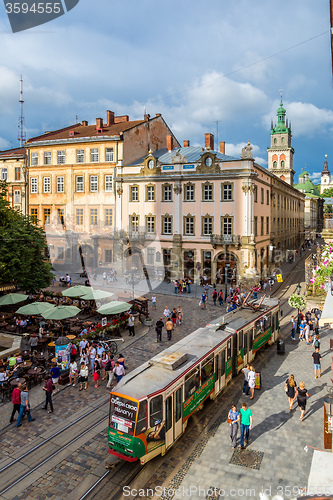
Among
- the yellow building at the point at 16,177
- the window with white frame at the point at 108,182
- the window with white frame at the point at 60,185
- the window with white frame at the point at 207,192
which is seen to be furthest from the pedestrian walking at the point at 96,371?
the yellow building at the point at 16,177

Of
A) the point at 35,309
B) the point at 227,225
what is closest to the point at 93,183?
the point at 227,225

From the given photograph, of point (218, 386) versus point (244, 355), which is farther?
point (244, 355)

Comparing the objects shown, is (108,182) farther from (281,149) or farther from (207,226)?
(281,149)

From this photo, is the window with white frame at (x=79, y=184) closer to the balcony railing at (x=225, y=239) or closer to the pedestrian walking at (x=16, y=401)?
the balcony railing at (x=225, y=239)

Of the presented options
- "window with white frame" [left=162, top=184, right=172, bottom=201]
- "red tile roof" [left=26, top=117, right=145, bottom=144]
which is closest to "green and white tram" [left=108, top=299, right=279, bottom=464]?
"window with white frame" [left=162, top=184, right=172, bottom=201]

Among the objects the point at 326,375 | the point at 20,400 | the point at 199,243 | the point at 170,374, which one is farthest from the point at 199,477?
the point at 199,243

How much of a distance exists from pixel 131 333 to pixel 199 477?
1398 centimetres

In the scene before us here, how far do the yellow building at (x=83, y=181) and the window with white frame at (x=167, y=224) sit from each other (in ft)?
23.1

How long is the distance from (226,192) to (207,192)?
2095 mm

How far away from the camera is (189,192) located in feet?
140

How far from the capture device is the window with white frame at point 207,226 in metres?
41.9

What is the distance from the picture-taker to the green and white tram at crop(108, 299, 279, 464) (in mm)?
10648

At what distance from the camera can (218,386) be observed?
15211 mm

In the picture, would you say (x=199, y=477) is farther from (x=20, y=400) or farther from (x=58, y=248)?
(x=58, y=248)
